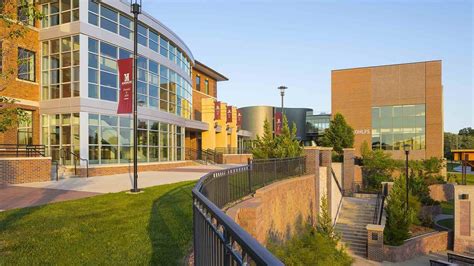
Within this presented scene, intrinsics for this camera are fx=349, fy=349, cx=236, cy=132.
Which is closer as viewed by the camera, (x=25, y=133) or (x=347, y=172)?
(x=25, y=133)

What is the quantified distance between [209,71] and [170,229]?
124 feet

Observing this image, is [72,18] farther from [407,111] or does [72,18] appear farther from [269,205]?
Result: [407,111]

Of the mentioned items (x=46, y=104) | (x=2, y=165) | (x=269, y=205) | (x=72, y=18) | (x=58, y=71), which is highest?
(x=72, y=18)

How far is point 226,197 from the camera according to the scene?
31.3 feet

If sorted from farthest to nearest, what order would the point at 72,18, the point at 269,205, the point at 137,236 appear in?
1. the point at 72,18
2. the point at 269,205
3. the point at 137,236

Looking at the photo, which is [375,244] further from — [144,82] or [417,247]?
[144,82]

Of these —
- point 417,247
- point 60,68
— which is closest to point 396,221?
point 417,247

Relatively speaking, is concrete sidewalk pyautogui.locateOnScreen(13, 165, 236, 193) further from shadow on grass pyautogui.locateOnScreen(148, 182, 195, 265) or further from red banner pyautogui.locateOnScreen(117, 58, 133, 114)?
shadow on grass pyautogui.locateOnScreen(148, 182, 195, 265)

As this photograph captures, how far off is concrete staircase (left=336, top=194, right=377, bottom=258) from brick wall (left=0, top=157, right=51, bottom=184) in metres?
16.1

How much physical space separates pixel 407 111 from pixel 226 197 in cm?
4505

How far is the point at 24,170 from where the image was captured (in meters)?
16.5

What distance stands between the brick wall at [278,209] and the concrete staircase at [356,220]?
3.45m

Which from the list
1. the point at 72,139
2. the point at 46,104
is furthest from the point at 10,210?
the point at 46,104

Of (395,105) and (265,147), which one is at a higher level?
(395,105)
